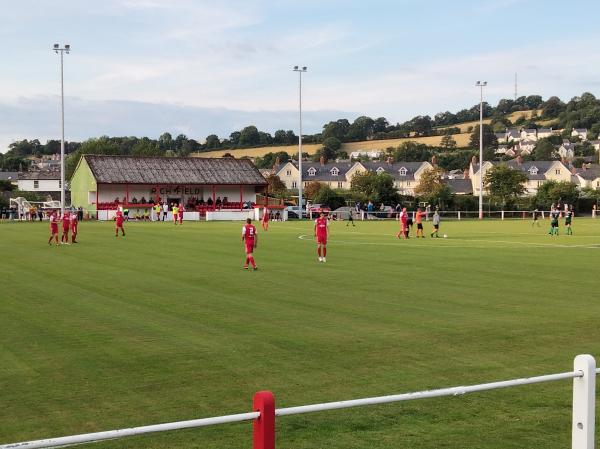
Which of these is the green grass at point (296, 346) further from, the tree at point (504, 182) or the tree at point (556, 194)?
the tree at point (504, 182)

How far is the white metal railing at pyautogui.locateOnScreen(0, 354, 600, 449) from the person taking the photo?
411 centimetres

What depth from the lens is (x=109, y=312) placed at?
16.4 m

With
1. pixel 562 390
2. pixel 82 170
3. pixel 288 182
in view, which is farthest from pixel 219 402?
pixel 288 182

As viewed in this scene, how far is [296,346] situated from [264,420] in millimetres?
8532

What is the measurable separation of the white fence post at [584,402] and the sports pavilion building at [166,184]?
7279 cm

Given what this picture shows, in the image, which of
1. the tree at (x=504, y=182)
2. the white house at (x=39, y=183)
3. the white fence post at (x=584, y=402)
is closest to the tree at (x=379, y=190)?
the tree at (x=504, y=182)

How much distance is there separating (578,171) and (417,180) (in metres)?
33.8

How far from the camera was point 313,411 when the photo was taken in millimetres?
4809

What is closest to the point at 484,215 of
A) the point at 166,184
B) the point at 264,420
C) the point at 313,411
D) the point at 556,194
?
the point at 556,194

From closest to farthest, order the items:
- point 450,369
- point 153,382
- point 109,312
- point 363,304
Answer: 1. point 153,382
2. point 450,369
3. point 109,312
4. point 363,304

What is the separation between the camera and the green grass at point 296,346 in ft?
28.2

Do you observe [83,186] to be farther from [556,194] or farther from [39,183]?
[39,183]

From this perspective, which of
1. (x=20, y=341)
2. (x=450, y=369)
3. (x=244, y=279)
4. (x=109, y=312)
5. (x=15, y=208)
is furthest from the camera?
(x=15, y=208)

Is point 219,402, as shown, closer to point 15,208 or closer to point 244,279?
point 244,279
